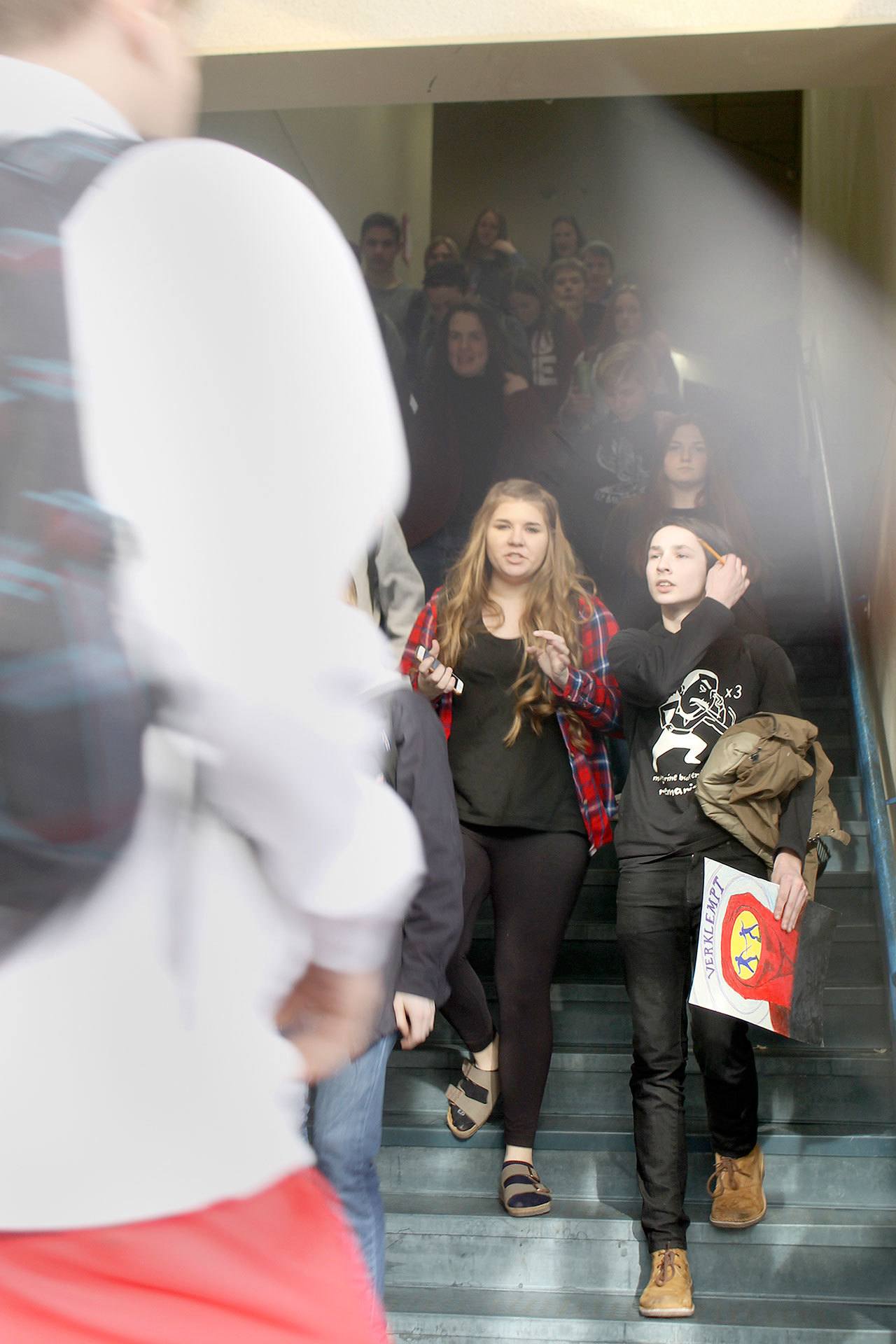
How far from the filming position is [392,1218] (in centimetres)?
397

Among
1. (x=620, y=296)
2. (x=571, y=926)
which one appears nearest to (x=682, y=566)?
(x=571, y=926)

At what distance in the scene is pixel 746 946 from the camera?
11.7 ft

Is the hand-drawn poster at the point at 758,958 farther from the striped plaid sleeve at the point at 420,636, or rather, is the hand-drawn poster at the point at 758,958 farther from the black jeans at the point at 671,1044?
the striped plaid sleeve at the point at 420,636

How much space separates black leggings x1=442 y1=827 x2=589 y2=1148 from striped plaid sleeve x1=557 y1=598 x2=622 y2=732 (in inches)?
14.8

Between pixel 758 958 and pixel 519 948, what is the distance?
2.32ft

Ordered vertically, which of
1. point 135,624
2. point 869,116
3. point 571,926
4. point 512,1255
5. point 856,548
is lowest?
point 512,1255

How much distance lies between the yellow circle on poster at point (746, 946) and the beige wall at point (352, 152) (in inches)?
183

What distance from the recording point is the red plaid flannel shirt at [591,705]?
13.3 ft

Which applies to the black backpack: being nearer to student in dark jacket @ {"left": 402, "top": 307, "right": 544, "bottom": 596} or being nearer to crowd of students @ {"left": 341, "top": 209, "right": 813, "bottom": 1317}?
crowd of students @ {"left": 341, "top": 209, "right": 813, "bottom": 1317}

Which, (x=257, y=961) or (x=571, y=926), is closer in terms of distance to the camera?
(x=257, y=961)

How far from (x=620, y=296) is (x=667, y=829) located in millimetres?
4438

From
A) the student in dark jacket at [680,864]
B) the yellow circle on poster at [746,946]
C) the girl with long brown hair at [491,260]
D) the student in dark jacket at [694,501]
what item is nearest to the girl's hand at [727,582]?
the student in dark jacket at [680,864]

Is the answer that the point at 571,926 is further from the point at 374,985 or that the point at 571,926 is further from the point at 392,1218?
the point at 374,985

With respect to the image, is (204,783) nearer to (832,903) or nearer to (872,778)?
(872,778)
